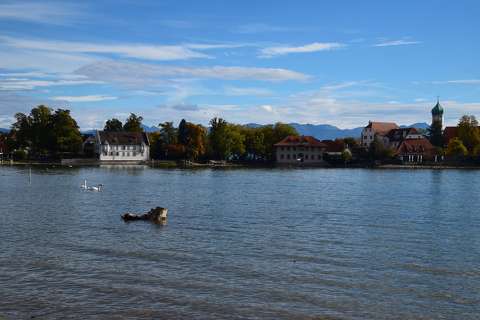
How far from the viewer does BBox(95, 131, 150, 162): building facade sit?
Answer: 15062cm

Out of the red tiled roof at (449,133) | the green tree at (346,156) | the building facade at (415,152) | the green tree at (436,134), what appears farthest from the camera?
the green tree at (436,134)

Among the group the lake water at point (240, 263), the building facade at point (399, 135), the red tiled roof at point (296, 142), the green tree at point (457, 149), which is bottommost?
the lake water at point (240, 263)

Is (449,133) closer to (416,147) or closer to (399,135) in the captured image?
(399,135)

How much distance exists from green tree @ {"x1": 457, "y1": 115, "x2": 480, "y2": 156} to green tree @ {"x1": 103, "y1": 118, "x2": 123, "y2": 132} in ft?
319

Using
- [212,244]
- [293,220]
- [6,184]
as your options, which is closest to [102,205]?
[293,220]

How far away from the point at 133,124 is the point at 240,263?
5707 inches

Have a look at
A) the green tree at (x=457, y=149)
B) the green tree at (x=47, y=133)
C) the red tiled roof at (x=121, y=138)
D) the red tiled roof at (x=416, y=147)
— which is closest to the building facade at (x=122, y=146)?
the red tiled roof at (x=121, y=138)

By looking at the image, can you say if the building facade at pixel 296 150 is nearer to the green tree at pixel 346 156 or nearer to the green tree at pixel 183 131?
the green tree at pixel 346 156

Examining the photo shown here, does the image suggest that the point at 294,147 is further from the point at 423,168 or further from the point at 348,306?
the point at 348,306

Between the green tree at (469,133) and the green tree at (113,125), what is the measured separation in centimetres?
9737

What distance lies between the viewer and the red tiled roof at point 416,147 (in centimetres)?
15775

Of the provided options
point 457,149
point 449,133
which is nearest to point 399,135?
point 449,133

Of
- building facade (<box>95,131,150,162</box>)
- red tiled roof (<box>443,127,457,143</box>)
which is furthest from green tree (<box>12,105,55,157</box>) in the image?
red tiled roof (<box>443,127,457,143</box>)

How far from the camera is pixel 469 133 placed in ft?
505
